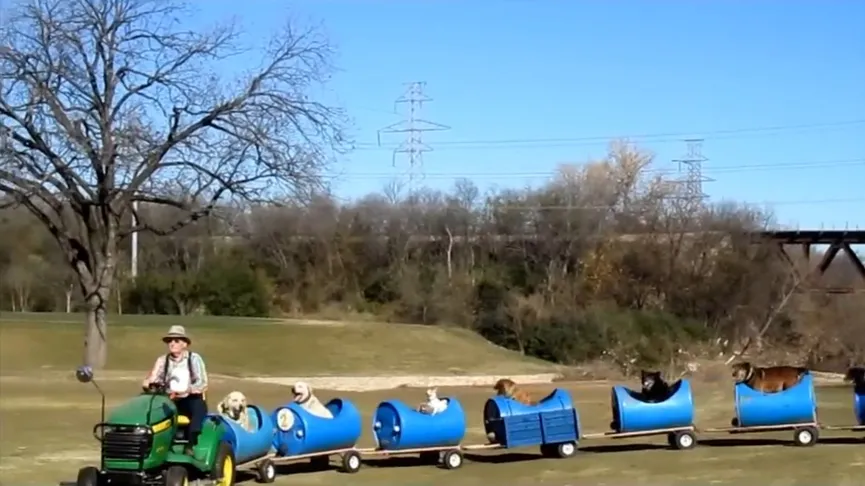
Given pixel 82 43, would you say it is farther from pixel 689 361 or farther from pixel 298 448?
pixel 689 361

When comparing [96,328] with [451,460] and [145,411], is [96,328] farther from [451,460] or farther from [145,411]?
[145,411]

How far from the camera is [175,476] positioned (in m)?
13.6

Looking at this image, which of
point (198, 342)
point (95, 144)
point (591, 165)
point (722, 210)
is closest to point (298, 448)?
point (95, 144)

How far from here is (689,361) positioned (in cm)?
5619

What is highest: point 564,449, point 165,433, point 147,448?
point 165,433

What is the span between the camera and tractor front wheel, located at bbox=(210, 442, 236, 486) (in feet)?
47.3

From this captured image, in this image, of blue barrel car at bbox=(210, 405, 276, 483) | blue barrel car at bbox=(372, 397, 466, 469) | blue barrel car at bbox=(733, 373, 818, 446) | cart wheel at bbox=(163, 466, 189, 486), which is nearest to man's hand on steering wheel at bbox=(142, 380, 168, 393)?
cart wheel at bbox=(163, 466, 189, 486)

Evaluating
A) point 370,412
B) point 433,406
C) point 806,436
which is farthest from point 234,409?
point 370,412

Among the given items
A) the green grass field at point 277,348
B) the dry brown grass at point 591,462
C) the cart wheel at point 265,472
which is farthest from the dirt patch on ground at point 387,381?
the cart wheel at point 265,472

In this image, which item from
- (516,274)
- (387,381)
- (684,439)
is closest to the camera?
(684,439)

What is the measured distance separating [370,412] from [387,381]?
52.0ft

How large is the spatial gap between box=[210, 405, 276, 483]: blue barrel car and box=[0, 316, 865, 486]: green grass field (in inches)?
17.3

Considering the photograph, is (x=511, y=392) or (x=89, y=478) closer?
(x=89, y=478)

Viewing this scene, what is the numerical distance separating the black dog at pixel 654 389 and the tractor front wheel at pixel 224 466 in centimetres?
781
